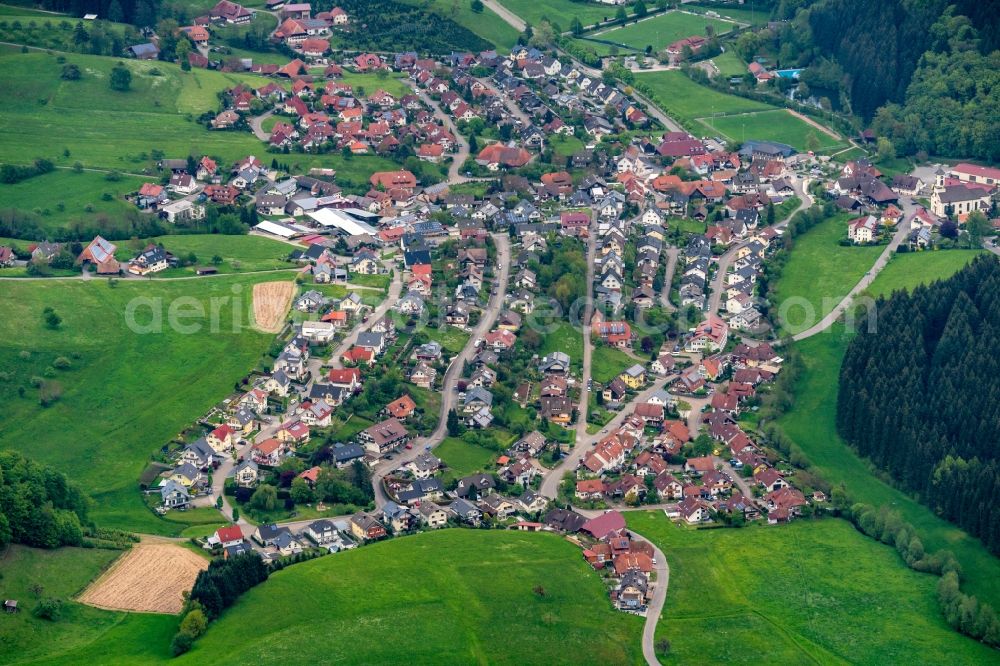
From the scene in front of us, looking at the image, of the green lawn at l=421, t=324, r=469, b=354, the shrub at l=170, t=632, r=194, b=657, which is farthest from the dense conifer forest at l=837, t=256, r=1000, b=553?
the shrub at l=170, t=632, r=194, b=657

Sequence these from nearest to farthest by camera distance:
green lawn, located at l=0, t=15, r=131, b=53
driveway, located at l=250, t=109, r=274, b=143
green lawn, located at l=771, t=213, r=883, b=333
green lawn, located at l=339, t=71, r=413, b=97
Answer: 1. green lawn, located at l=771, t=213, r=883, b=333
2. driveway, located at l=250, t=109, r=274, b=143
3. green lawn, located at l=0, t=15, r=131, b=53
4. green lawn, located at l=339, t=71, r=413, b=97

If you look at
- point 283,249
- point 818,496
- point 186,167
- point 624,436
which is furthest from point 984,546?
point 186,167

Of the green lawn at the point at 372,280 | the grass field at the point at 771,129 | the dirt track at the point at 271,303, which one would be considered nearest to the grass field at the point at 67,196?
the dirt track at the point at 271,303

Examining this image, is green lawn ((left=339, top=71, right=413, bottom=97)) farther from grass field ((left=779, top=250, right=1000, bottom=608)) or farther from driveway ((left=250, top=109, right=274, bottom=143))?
grass field ((left=779, top=250, right=1000, bottom=608))

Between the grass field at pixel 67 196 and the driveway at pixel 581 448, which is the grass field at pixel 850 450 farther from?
the grass field at pixel 67 196

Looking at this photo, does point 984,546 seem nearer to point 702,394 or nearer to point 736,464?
point 736,464
